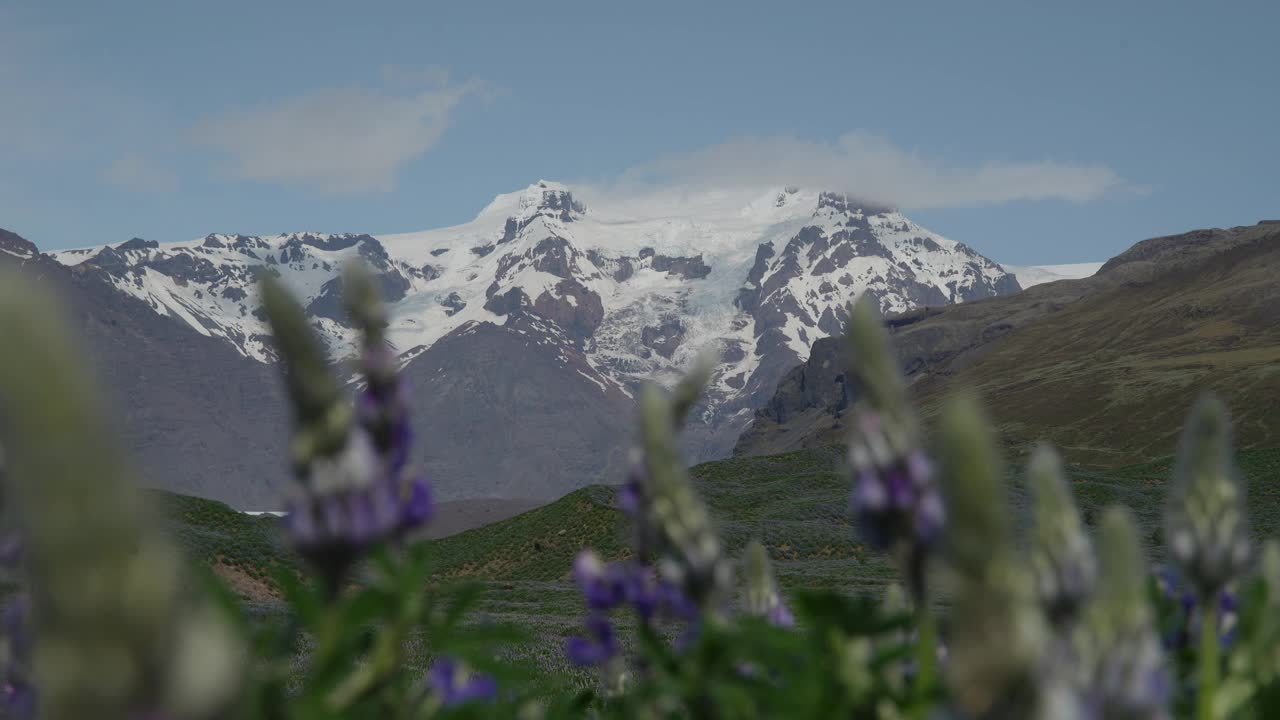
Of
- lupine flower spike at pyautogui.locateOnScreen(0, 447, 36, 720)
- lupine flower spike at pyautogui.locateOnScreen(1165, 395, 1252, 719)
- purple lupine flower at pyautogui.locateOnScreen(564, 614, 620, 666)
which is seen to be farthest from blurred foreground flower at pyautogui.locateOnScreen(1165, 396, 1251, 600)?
lupine flower spike at pyautogui.locateOnScreen(0, 447, 36, 720)

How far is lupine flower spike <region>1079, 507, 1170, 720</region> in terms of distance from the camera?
2051 millimetres

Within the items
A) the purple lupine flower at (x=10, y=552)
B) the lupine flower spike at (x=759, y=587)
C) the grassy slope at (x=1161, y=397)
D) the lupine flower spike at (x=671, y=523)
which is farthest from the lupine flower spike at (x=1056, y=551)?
the grassy slope at (x=1161, y=397)

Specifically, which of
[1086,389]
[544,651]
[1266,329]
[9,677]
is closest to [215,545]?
[544,651]

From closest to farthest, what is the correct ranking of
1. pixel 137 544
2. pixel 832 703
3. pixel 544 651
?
pixel 137 544
pixel 832 703
pixel 544 651

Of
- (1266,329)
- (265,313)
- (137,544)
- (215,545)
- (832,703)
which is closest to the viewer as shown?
(137,544)

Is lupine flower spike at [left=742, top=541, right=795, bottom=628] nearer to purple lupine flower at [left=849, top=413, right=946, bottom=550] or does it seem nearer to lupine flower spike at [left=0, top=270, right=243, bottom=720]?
purple lupine flower at [left=849, top=413, right=946, bottom=550]

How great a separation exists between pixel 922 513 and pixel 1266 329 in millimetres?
217588

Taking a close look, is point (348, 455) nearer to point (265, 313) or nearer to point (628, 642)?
point (265, 313)

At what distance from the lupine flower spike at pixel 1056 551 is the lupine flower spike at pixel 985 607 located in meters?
0.95

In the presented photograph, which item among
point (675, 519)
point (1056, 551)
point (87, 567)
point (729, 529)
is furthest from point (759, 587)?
point (729, 529)

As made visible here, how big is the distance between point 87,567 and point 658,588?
2322 millimetres

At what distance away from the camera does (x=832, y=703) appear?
9.61ft

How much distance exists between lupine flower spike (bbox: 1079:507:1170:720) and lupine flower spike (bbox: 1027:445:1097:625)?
0.38 meters

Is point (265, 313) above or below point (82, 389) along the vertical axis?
above
